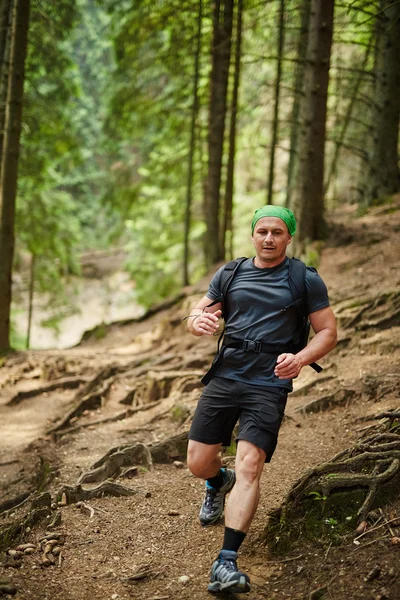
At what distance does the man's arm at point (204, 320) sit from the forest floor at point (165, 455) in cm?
153

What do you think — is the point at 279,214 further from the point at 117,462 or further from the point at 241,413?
the point at 117,462

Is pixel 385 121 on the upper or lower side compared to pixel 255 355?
upper

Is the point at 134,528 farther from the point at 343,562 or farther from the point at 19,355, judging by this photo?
the point at 19,355

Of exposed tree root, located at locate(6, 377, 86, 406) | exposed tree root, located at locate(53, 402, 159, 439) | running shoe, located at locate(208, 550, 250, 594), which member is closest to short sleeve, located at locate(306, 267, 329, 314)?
running shoe, located at locate(208, 550, 250, 594)

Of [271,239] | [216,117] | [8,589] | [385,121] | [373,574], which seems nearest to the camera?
[373,574]

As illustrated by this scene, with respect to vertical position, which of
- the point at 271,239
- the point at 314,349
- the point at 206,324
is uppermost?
the point at 271,239

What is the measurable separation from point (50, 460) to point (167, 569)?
118 inches

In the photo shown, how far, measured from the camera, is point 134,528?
15.1 ft

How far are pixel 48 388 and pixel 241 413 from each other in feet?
21.5

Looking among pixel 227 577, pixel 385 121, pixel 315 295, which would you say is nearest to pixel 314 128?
pixel 385 121

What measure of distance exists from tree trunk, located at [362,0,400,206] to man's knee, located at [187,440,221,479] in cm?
1079

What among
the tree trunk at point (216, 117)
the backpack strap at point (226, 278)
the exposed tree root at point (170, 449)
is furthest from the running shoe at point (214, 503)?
the tree trunk at point (216, 117)

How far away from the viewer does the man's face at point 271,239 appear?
397cm

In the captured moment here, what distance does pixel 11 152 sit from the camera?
38.0ft
